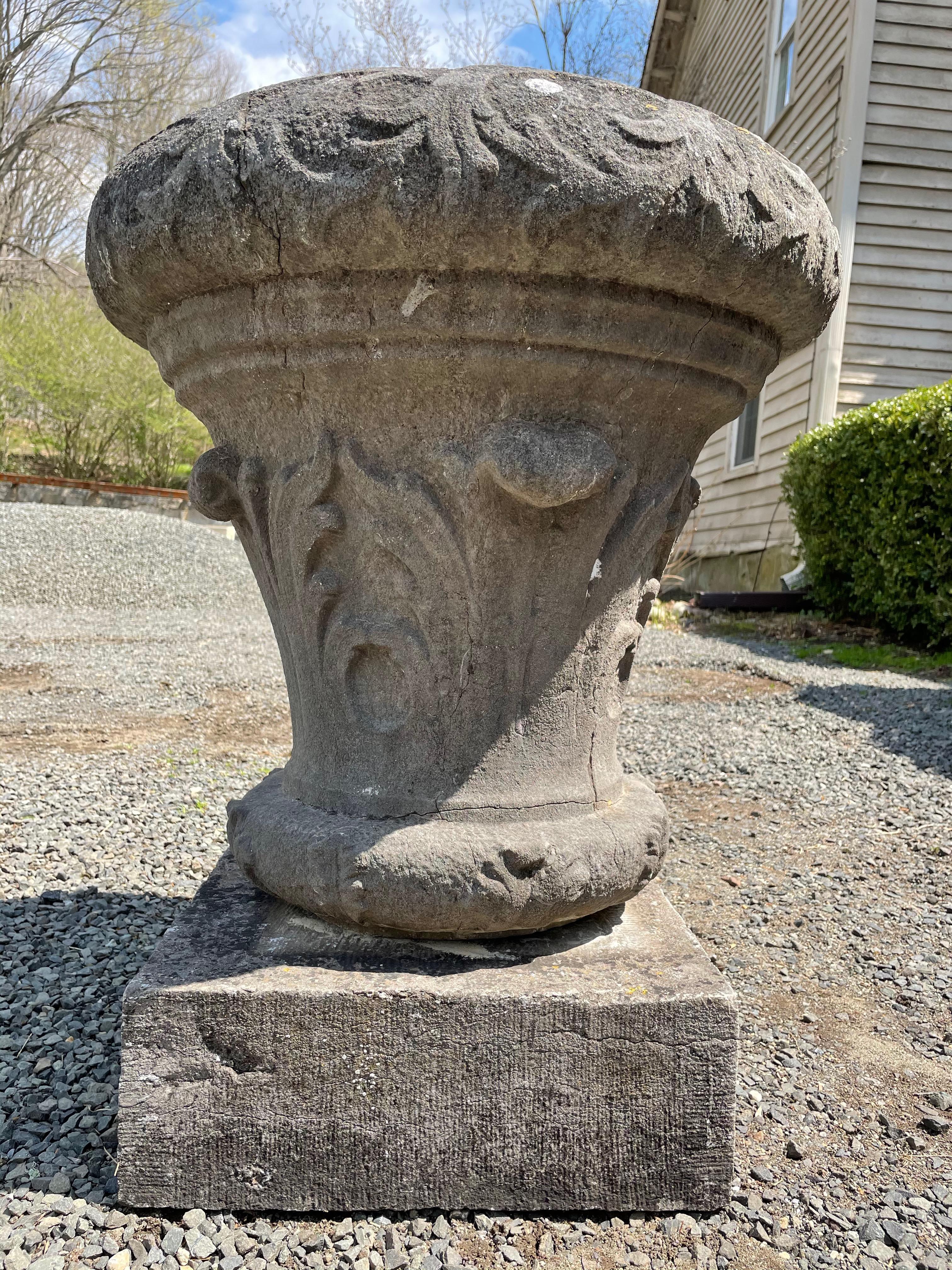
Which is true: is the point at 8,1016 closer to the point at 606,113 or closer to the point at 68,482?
the point at 606,113

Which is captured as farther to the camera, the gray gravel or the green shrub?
the gray gravel

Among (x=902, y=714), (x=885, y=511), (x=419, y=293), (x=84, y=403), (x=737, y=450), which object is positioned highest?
(x=84, y=403)

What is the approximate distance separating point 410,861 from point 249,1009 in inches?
13.0

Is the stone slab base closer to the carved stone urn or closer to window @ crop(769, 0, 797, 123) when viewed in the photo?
the carved stone urn

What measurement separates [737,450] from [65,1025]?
946 cm

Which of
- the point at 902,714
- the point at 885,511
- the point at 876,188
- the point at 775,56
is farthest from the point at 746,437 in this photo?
the point at 902,714

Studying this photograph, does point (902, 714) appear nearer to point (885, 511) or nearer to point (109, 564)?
point (885, 511)

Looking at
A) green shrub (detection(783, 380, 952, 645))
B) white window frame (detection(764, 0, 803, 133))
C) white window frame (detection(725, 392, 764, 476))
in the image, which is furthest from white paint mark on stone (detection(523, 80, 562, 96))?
white window frame (detection(764, 0, 803, 133))

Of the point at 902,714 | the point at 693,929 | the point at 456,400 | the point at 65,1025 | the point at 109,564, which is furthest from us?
the point at 109,564

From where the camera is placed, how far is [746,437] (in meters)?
9.84

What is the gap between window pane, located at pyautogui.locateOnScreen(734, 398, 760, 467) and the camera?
9.53 m

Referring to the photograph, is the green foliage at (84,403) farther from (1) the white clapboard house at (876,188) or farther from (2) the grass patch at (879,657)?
(2) the grass patch at (879,657)

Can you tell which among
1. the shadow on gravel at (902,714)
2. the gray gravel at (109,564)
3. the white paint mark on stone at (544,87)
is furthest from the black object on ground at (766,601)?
the white paint mark on stone at (544,87)

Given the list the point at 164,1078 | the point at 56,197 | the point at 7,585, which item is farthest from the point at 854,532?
the point at 56,197
